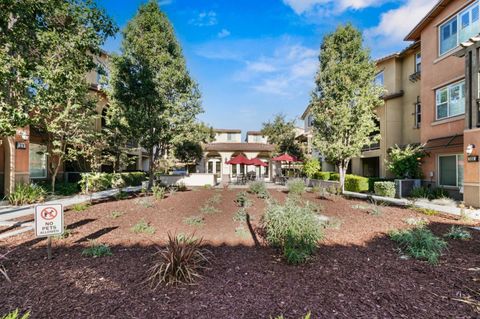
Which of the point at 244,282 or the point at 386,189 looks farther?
the point at 386,189

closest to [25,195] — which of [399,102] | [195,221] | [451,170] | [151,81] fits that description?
[151,81]

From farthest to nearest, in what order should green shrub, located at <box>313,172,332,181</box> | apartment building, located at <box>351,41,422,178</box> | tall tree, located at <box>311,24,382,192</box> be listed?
1. green shrub, located at <box>313,172,332,181</box>
2. apartment building, located at <box>351,41,422,178</box>
3. tall tree, located at <box>311,24,382,192</box>

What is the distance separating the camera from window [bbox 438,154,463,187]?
13.9 meters

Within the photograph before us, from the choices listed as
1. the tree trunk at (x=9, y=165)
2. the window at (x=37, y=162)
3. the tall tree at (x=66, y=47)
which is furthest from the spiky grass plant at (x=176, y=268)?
the window at (x=37, y=162)

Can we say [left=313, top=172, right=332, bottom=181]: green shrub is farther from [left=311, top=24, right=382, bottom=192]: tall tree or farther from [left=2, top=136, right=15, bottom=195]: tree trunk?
[left=2, top=136, right=15, bottom=195]: tree trunk

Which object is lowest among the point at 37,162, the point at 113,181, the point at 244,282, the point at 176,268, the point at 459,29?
the point at 244,282

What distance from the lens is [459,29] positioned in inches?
545

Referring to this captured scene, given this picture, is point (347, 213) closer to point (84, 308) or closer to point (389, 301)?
point (389, 301)

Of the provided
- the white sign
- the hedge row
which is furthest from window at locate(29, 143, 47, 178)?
the white sign

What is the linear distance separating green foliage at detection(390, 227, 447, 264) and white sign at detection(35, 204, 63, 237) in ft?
24.1

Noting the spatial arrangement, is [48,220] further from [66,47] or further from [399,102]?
[399,102]

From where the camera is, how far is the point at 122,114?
1388 centimetres

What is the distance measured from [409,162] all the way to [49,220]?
17.8 metres

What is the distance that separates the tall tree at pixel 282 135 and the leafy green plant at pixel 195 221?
24990mm
